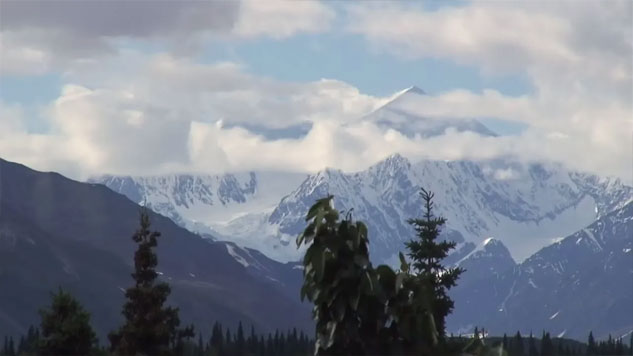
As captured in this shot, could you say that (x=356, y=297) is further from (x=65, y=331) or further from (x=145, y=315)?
(x=145, y=315)

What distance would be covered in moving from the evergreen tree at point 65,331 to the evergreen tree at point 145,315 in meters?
3.21

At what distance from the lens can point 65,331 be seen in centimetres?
4675

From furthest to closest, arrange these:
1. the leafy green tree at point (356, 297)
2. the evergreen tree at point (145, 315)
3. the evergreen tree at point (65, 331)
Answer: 1. the evergreen tree at point (145, 315)
2. the evergreen tree at point (65, 331)
3. the leafy green tree at point (356, 297)

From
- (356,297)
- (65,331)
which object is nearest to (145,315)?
(65,331)

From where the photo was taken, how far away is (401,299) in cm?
3328

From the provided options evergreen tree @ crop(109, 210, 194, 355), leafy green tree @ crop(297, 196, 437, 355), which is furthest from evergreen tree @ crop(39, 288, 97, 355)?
leafy green tree @ crop(297, 196, 437, 355)

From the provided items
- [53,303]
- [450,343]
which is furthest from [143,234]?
[450,343]

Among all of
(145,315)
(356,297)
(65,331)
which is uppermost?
(145,315)

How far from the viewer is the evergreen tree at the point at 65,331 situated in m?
45.8

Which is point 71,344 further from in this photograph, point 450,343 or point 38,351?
point 450,343

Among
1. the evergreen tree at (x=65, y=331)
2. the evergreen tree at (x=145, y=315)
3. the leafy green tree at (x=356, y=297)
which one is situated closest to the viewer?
the leafy green tree at (x=356, y=297)

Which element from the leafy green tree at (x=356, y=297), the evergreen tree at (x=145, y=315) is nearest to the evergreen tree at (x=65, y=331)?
the evergreen tree at (x=145, y=315)

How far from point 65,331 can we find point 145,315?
9.14m

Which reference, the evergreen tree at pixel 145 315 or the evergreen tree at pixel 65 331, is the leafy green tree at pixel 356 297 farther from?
the evergreen tree at pixel 145 315
